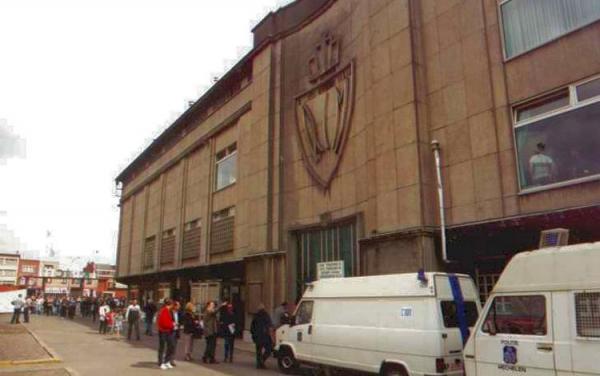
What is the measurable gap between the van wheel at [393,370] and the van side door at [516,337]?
213 centimetres

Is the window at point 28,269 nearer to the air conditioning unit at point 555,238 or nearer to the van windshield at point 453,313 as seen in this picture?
the van windshield at point 453,313

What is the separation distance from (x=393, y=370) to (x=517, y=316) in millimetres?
3225

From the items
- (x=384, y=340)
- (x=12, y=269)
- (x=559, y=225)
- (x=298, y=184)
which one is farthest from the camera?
(x=12, y=269)

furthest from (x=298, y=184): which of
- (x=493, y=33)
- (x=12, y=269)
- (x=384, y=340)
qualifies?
(x=12, y=269)

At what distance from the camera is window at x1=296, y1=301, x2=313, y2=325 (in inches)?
501

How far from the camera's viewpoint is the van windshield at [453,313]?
9.62 m

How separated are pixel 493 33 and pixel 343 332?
875cm

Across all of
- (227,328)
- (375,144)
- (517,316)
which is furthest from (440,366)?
(375,144)

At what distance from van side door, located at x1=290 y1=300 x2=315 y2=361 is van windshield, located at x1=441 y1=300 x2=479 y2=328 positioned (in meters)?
3.88

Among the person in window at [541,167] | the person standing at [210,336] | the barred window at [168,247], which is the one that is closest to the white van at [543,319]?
the person in window at [541,167]

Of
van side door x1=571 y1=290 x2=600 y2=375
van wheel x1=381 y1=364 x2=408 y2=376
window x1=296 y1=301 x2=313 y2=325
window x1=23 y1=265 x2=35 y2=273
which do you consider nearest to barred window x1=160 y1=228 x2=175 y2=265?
window x1=296 y1=301 x2=313 y2=325

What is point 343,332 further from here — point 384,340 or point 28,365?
point 28,365

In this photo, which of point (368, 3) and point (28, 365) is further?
point (368, 3)

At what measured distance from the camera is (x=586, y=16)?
11.5 meters
